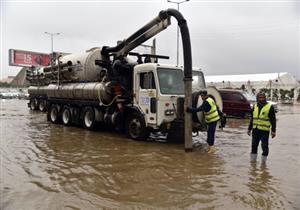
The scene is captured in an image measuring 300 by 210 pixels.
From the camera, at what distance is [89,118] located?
47.2 ft

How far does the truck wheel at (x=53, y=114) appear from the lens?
16.9 m

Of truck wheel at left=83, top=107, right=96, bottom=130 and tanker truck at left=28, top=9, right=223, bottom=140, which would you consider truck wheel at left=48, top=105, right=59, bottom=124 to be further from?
truck wheel at left=83, top=107, right=96, bottom=130

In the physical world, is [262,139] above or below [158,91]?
below

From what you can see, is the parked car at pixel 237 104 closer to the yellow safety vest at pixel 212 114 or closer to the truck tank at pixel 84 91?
the truck tank at pixel 84 91

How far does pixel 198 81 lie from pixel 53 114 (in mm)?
8524

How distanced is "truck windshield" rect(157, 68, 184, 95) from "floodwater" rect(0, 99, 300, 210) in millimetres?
1683

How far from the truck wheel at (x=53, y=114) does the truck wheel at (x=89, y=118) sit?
2.83 m

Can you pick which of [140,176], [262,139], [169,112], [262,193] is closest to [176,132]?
[169,112]

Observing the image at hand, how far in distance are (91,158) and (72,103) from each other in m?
7.31

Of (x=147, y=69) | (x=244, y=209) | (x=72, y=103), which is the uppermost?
(x=147, y=69)

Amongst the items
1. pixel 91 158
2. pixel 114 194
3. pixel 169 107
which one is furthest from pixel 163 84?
pixel 114 194

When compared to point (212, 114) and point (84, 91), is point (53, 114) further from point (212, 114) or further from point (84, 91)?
point (212, 114)

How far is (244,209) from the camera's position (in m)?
5.07

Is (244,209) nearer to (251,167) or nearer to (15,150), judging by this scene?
(251,167)
